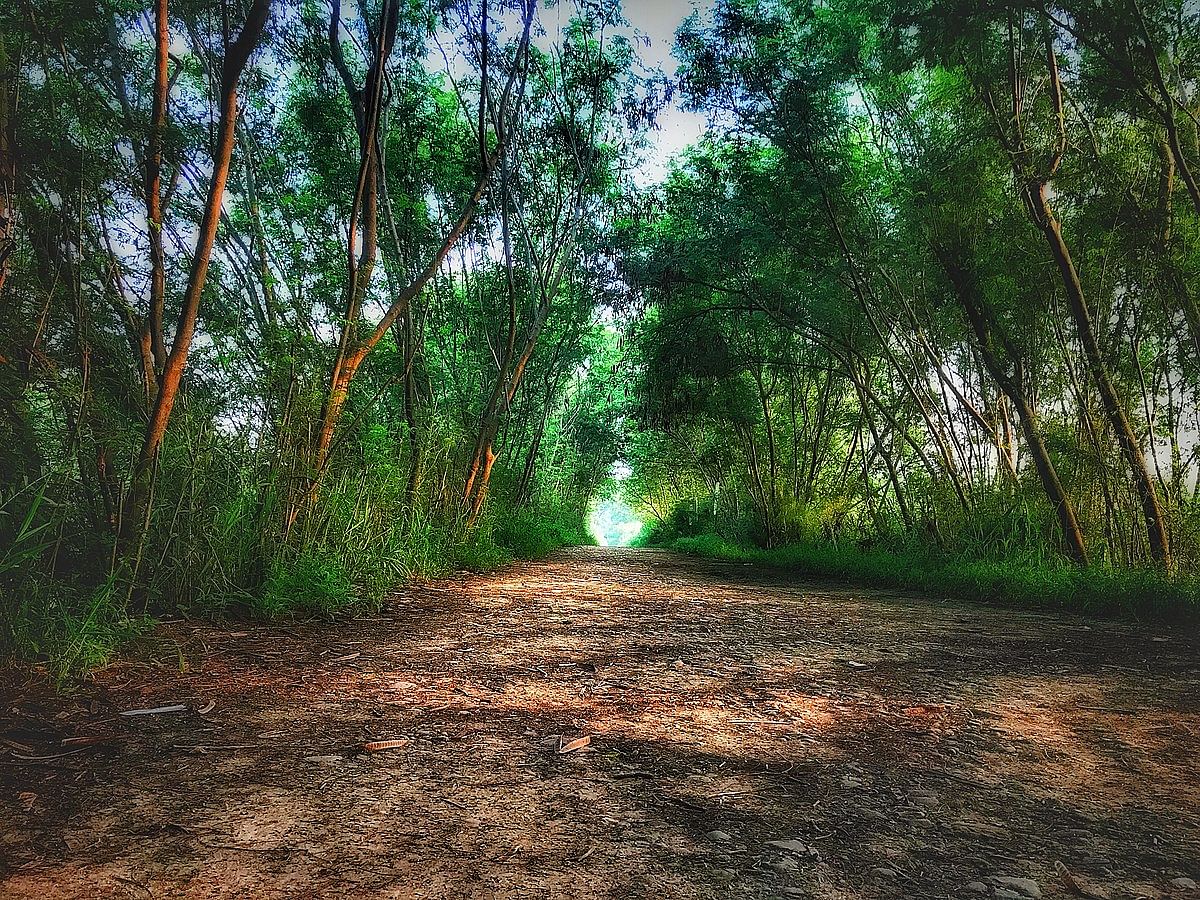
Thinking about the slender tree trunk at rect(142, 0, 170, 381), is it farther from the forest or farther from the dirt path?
the dirt path

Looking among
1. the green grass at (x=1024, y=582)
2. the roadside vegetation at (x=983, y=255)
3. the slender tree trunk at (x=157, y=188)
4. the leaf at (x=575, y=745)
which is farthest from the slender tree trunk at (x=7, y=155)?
the green grass at (x=1024, y=582)

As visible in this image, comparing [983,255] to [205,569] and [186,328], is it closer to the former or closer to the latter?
[186,328]

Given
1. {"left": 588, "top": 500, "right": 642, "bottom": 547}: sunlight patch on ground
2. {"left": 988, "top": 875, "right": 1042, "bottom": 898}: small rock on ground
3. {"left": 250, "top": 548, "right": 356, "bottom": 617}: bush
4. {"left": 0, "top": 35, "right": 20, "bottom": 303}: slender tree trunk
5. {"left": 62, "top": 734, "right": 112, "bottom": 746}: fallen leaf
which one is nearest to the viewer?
{"left": 988, "top": 875, "right": 1042, "bottom": 898}: small rock on ground

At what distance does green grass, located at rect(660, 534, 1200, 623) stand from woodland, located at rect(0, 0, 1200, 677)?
32 mm

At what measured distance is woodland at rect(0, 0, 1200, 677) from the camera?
3090mm

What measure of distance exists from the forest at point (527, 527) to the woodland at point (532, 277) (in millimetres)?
42

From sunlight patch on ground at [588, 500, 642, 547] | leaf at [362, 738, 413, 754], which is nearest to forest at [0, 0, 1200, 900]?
leaf at [362, 738, 413, 754]

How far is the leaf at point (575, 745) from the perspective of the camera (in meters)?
1.95

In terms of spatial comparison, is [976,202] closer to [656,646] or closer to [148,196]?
[656,646]

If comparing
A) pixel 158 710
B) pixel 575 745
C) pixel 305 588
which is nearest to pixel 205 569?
pixel 305 588

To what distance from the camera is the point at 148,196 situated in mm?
3311

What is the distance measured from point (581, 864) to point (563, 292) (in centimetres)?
1080

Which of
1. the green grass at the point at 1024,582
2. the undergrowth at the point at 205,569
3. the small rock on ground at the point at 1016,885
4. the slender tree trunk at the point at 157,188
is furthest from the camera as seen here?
the green grass at the point at 1024,582

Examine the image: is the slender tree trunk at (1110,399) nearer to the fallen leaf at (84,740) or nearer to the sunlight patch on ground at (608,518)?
the fallen leaf at (84,740)
